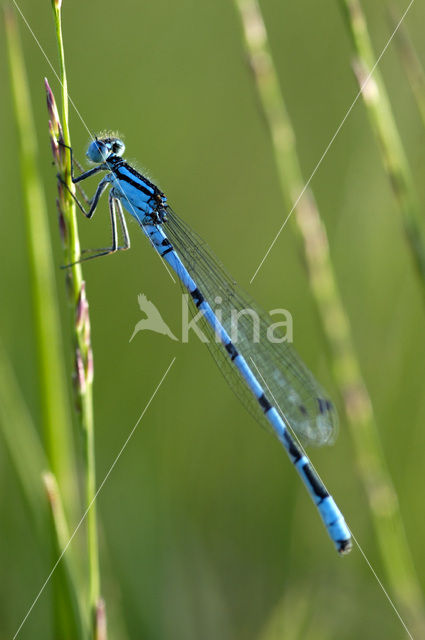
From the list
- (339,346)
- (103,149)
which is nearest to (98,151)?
(103,149)

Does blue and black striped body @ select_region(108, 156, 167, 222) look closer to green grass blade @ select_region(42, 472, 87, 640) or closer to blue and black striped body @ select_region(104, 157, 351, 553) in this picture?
blue and black striped body @ select_region(104, 157, 351, 553)

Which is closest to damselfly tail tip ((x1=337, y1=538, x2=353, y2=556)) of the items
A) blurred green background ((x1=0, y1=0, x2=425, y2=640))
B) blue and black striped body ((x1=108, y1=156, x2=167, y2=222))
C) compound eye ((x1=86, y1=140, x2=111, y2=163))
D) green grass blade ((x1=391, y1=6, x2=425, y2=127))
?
blurred green background ((x1=0, y1=0, x2=425, y2=640))

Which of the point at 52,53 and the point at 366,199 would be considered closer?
the point at 366,199

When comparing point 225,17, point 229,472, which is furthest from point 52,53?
point 229,472

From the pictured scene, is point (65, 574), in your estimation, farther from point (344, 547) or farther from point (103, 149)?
point (103, 149)

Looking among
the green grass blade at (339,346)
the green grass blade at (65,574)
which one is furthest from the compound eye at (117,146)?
the green grass blade at (65,574)

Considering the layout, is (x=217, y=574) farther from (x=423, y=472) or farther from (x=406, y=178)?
(x=406, y=178)

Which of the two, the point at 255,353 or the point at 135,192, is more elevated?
the point at 135,192
